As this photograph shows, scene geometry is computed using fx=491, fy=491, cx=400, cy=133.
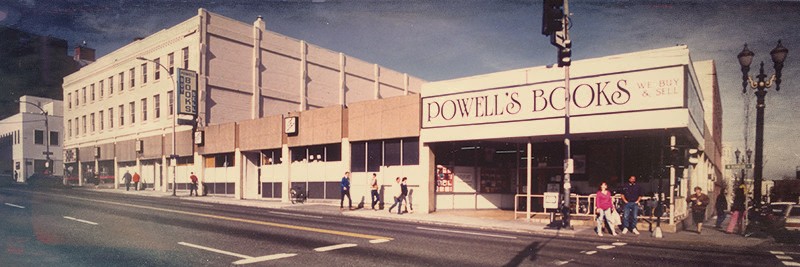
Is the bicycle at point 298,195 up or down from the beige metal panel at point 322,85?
down

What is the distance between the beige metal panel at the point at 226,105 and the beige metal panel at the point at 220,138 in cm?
314

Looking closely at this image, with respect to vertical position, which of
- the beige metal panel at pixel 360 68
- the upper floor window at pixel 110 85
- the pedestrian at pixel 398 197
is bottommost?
the pedestrian at pixel 398 197

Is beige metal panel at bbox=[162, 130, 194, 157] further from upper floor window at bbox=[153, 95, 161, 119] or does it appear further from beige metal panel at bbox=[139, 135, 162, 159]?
upper floor window at bbox=[153, 95, 161, 119]

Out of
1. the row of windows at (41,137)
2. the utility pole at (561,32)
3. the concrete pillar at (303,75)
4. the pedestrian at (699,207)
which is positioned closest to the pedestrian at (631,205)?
the utility pole at (561,32)

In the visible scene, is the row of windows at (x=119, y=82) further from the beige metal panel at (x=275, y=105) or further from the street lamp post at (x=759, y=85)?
the street lamp post at (x=759, y=85)

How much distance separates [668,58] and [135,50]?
42824 mm

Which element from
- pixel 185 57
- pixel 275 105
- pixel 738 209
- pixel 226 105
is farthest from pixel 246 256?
pixel 275 105

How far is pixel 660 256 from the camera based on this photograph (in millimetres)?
10953

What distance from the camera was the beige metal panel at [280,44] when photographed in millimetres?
43291

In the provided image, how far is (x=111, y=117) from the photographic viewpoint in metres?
47.8

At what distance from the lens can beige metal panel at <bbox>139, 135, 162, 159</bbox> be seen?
4027cm

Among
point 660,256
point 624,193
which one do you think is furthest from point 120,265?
point 624,193

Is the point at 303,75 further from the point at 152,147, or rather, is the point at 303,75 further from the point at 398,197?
the point at 398,197

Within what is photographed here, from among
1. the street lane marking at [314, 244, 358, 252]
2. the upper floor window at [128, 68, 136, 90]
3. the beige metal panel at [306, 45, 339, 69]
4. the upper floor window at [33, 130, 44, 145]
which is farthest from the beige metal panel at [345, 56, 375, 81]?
the street lane marking at [314, 244, 358, 252]
